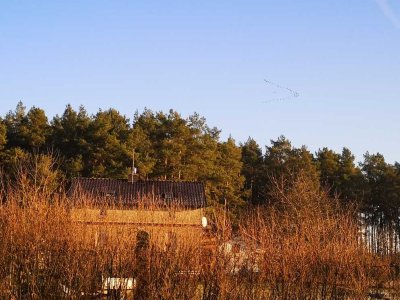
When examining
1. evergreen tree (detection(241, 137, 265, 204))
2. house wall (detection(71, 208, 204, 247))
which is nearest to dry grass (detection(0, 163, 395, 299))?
house wall (detection(71, 208, 204, 247))

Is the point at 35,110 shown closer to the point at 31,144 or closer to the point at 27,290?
the point at 31,144

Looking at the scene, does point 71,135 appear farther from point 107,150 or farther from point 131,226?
point 131,226

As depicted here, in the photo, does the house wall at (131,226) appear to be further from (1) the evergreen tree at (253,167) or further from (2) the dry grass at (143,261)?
(1) the evergreen tree at (253,167)

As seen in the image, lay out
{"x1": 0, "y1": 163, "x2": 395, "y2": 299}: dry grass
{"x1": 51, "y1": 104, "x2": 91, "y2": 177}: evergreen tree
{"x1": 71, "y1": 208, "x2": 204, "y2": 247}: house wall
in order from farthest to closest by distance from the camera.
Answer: {"x1": 51, "y1": 104, "x2": 91, "y2": 177}: evergreen tree < {"x1": 71, "y1": 208, "x2": 204, "y2": 247}: house wall < {"x1": 0, "y1": 163, "x2": 395, "y2": 299}: dry grass

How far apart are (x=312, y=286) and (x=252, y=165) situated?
38719 millimetres

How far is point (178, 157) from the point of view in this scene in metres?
37.3

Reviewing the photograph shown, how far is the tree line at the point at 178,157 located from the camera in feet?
117

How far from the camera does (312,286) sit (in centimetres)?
841

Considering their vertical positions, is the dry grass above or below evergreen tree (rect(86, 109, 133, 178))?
below

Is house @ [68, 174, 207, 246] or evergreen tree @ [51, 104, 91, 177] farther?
evergreen tree @ [51, 104, 91, 177]

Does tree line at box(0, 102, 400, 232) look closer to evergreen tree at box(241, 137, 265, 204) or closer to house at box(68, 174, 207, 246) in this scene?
evergreen tree at box(241, 137, 265, 204)

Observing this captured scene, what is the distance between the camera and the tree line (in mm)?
35719

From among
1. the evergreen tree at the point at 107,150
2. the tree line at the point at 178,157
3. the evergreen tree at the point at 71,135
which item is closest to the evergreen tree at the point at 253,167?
the tree line at the point at 178,157

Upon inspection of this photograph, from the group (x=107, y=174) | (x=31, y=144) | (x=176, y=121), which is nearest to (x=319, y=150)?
(x=176, y=121)
